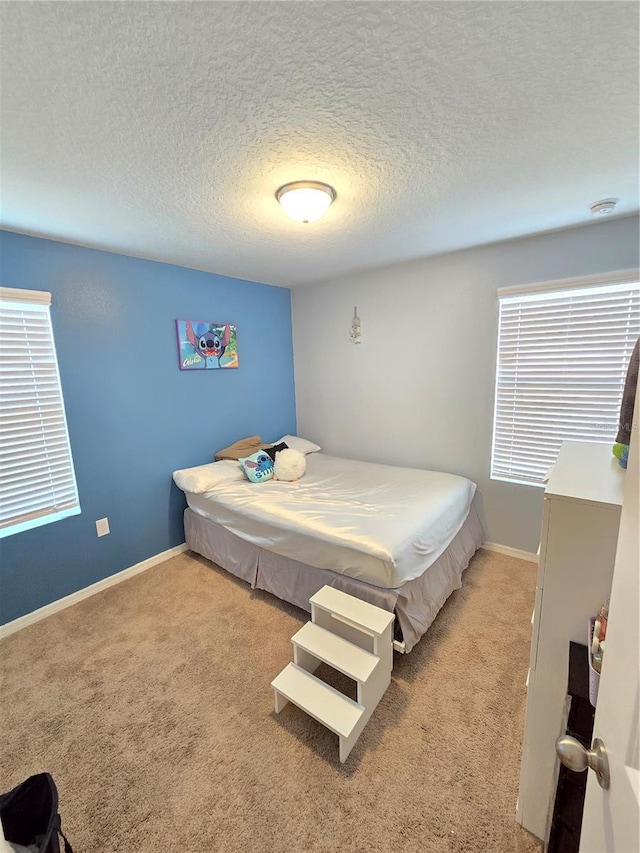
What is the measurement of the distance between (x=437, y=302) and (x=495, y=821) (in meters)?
2.90

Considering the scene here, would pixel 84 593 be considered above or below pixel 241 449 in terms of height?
below

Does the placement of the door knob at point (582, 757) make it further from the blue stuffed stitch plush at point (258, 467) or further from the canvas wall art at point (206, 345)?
the canvas wall art at point (206, 345)

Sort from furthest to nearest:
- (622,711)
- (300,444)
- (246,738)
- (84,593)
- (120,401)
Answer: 1. (300,444)
2. (120,401)
3. (84,593)
4. (246,738)
5. (622,711)

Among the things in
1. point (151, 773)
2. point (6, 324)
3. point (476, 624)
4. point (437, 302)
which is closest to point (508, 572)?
point (476, 624)

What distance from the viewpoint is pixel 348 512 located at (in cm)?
222

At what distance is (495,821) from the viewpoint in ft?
3.80

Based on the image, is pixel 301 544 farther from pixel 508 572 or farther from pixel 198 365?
pixel 198 365

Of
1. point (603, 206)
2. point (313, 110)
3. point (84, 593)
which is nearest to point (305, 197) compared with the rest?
point (313, 110)

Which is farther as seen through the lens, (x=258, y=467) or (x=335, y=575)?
(x=258, y=467)

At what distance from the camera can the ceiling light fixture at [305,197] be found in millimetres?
1540

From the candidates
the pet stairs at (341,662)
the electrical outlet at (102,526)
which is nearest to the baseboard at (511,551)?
the pet stairs at (341,662)

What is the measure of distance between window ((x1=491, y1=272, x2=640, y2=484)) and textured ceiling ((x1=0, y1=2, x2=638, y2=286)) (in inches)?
20.0

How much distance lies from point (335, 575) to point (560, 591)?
1.19 metres

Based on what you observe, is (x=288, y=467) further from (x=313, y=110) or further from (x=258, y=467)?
(x=313, y=110)
